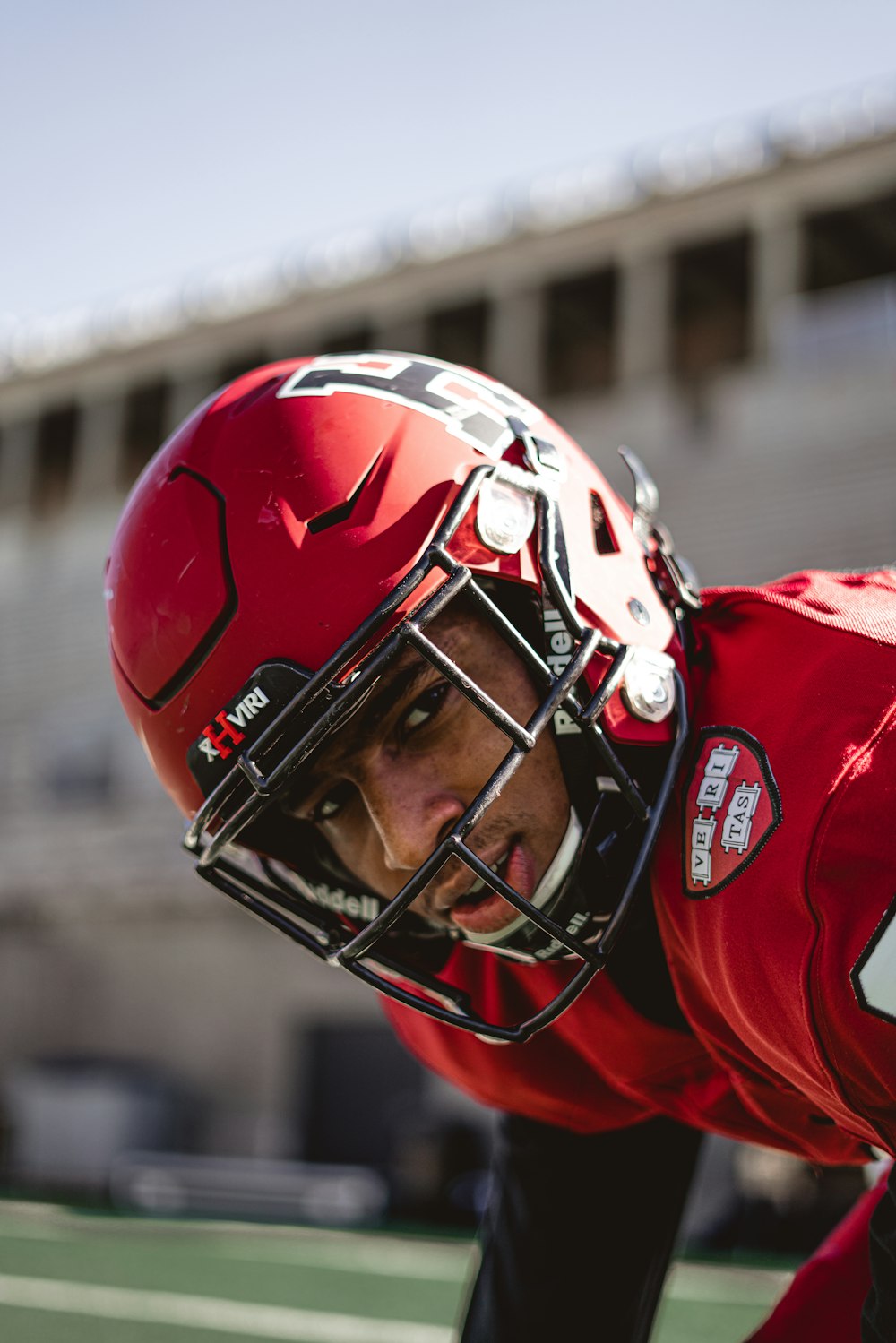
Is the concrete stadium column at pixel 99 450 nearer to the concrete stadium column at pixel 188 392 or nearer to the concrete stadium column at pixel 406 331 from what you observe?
the concrete stadium column at pixel 188 392

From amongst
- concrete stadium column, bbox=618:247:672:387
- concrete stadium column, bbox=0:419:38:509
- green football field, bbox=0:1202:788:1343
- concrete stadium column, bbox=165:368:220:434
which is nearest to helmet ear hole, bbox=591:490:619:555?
green football field, bbox=0:1202:788:1343

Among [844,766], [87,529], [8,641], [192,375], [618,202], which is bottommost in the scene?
[8,641]

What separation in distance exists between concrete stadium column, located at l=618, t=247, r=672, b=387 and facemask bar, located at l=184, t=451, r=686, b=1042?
509 inches

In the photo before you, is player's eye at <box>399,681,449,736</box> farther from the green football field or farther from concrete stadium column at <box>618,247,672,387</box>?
concrete stadium column at <box>618,247,672,387</box>

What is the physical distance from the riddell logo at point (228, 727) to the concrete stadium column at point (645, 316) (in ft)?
42.5

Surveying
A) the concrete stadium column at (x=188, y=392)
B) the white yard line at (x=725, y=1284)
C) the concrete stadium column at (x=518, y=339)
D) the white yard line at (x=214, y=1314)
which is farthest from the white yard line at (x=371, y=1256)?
the concrete stadium column at (x=188, y=392)

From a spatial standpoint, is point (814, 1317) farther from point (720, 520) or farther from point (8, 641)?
point (8, 641)

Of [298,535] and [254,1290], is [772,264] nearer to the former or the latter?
[254,1290]

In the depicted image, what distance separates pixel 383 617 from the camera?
1.72 metres

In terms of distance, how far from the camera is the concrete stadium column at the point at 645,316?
46.8 ft

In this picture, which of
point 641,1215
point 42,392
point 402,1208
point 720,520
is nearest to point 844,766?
point 641,1215

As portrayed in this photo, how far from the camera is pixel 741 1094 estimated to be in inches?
71.7

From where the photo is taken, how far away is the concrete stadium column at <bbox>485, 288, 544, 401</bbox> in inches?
590

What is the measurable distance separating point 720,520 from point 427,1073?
5.86 meters
